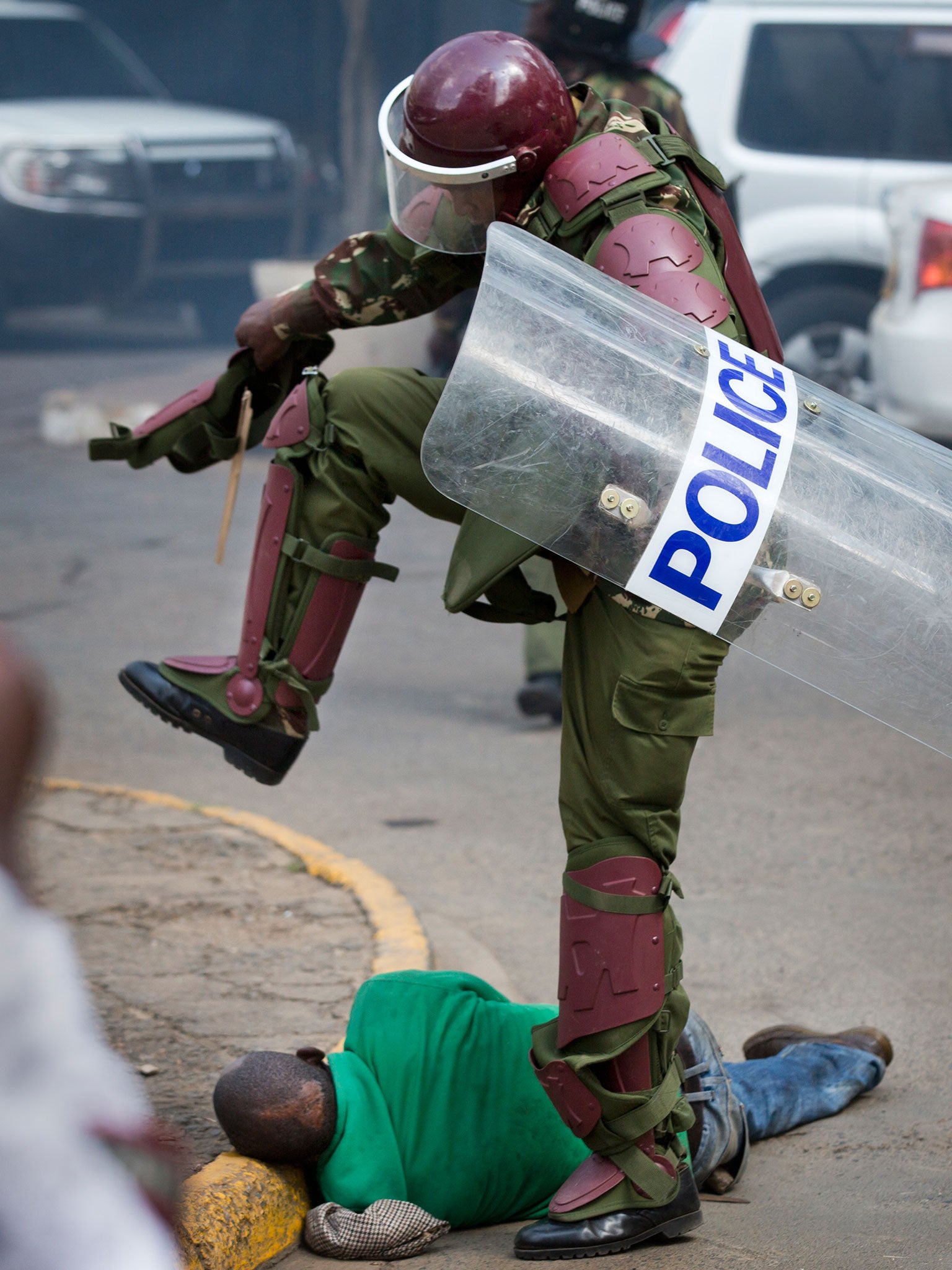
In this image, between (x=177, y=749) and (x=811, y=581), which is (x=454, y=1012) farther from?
(x=177, y=749)

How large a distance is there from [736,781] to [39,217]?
9403 mm

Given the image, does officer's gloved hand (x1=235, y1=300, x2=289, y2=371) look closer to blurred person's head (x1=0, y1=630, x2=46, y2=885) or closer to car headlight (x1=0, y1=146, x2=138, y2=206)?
blurred person's head (x1=0, y1=630, x2=46, y2=885)

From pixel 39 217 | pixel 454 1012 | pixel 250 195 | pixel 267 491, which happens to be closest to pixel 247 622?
pixel 267 491

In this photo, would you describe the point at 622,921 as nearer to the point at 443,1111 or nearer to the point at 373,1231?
the point at 443,1111

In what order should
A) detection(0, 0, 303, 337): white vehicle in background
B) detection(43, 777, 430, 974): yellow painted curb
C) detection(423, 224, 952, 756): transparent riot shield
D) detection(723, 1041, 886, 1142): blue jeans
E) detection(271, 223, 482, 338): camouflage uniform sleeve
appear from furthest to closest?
detection(0, 0, 303, 337): white vehicle in background
detection(43, 777, 430, 974): yellow painted curb
detection(723, 1041, 886, 1142): blue jeans
detection(271, 223, 482, 338): camouflage uniform sleeve
detection(423, 224, 952, 756): transparent riot shield

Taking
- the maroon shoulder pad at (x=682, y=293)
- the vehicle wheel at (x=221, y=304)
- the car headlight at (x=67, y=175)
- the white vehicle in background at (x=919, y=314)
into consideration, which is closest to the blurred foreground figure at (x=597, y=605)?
the maroon shoulder pad at (x=682, y=293)

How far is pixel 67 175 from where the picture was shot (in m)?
12.4

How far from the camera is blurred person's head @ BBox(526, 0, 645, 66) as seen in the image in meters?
5.38

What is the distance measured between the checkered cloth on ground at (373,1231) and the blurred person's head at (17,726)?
1.57 metres

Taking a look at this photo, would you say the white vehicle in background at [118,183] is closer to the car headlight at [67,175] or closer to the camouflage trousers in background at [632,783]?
the car headlight at [67,175]

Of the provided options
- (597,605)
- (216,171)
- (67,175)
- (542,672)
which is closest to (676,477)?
(597,605)

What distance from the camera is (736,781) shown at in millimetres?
4926

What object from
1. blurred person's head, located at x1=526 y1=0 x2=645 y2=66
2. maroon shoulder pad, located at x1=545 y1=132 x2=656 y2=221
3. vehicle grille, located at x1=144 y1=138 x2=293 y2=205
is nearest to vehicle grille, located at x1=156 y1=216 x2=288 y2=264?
vehicle grille, located at x1=144 y1=138 x2=293 y2=205

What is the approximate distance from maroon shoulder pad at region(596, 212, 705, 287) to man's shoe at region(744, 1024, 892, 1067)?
61.2 inches
